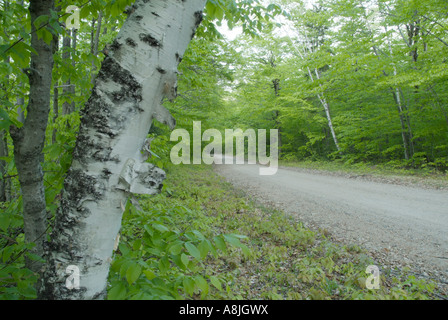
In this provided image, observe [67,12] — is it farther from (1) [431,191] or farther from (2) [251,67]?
(2) [251,67]

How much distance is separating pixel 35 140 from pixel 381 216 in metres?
6.58

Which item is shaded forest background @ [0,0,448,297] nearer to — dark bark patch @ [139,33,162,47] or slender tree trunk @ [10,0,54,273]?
slender tree trunk @ [10,0,54,273]

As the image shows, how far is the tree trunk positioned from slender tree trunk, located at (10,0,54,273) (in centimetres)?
62

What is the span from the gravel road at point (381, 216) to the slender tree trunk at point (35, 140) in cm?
414

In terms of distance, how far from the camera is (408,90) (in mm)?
11906

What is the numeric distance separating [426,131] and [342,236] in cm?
960

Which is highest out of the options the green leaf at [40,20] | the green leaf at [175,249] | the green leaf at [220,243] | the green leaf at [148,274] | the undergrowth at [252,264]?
the green leaf at [40,20]

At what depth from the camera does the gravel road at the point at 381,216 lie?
12.6 feet

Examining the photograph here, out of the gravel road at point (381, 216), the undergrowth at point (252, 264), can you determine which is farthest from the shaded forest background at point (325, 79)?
the gravel road at point (381, 216)

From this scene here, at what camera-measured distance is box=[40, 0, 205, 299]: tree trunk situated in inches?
38.6

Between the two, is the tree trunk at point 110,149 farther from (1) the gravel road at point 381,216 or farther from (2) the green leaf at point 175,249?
(1) the gravel road at point 381,216

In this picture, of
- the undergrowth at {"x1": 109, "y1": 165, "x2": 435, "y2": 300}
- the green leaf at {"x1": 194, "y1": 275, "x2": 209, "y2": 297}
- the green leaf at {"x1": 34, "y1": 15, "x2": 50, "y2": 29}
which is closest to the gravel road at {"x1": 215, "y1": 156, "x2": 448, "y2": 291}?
the undergrowth at {"x1": 109, "y1": 165, "x2": 435, "y2": 300}

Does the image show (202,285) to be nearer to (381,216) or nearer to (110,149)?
(110,149)
